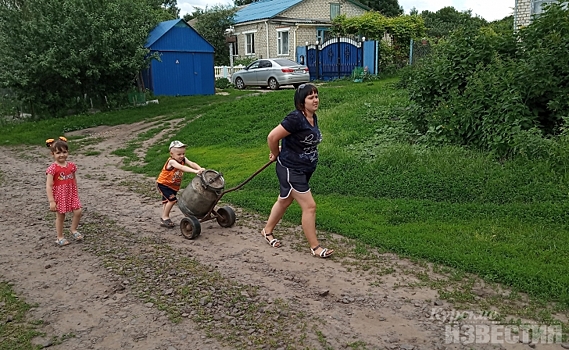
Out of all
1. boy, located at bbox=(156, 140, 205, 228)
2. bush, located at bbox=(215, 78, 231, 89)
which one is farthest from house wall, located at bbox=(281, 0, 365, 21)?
boy, located at bbox=(156, 140, 205, 228)

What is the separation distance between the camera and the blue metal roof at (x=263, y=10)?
34938 mm

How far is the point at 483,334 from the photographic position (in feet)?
12.1

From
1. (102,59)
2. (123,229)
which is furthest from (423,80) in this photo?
(102,59)

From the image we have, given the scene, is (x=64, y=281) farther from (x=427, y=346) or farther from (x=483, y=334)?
(x=483, y=334)

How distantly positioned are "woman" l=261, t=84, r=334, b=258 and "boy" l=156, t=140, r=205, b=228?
1295 millimetres

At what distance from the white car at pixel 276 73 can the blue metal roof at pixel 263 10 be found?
10679mm

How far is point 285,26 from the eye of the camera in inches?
1334

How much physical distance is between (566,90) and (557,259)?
4075 mm

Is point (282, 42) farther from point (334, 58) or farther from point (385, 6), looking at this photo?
point (385, 6)

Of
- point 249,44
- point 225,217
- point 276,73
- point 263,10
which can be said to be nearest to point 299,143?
point 225,217

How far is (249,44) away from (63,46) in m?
21.1

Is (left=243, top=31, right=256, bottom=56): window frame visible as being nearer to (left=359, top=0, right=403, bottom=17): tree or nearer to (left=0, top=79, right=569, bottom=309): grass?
(left=359, top=0, right=403, bottom=17): tree

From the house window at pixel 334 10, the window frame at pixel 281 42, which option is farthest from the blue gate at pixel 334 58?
the house window at pixel 334 10

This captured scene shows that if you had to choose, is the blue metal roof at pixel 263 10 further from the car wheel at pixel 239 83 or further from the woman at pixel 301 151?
the woman at pixel 301 151
